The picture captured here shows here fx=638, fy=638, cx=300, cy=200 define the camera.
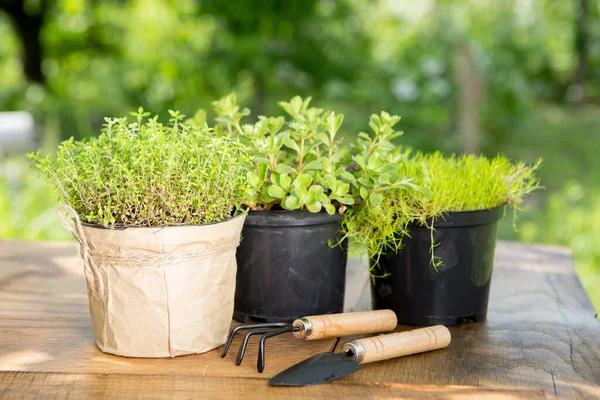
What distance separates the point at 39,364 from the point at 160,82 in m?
5.59

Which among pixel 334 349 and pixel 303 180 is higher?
pixel 303 180

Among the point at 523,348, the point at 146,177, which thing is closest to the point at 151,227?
the point at 146,177

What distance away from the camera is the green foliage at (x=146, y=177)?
3.23ft

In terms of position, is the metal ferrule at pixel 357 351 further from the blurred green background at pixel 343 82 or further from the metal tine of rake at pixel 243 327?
the blurred green background at pixel 343 82

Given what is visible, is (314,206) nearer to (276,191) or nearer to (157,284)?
(276,191)

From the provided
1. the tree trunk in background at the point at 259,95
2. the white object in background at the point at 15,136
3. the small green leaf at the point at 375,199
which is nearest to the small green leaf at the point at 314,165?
the small green leaf at the point at 375,199

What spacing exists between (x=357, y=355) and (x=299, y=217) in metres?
0.27

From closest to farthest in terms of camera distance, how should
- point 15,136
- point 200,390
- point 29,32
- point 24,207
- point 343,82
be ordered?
1. point 200,390
2. point 24,207
3. point 15,136
4. point 343,82
5. point 29,32

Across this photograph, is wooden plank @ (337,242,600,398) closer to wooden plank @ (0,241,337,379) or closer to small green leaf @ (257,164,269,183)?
wooden plank @ (0,241,337,379)

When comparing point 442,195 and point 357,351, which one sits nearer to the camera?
point 357,351

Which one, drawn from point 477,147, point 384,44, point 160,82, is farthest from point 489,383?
point 384,44

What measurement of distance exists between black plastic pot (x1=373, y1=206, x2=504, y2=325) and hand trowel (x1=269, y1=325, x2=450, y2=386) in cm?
11

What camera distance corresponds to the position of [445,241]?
1.17 m

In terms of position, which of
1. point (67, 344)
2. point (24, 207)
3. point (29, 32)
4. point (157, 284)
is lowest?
point (24, 207)
